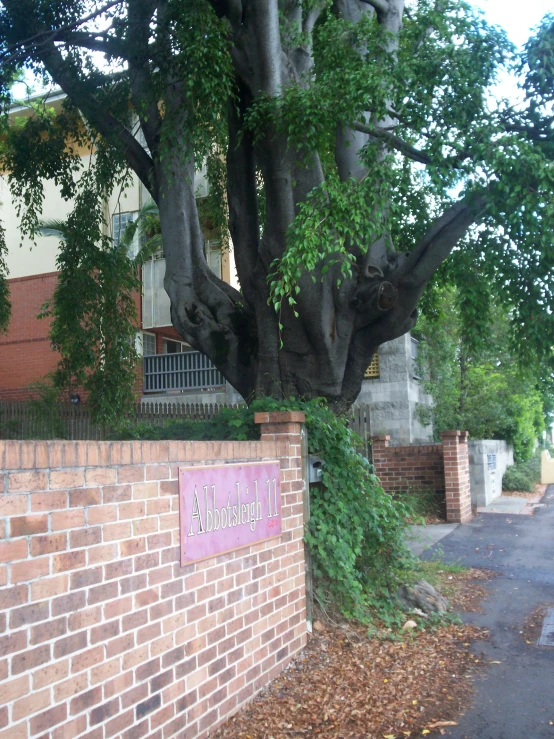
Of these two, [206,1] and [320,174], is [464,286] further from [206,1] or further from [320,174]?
[206,1]

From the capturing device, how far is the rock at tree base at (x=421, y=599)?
7.20 metres

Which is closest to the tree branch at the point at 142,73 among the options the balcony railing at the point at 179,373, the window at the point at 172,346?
the balcony railing at the point at 179,373

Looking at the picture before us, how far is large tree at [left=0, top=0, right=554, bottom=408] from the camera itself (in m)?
7.11

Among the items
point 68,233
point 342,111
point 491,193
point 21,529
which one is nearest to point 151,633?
point 21,529

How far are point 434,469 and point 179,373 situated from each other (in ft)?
28.5

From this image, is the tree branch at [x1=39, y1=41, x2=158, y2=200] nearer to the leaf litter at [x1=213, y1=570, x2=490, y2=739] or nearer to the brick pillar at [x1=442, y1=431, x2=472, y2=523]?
the leaf litter at [x1=213, y1=570, x2=490, y2=739]

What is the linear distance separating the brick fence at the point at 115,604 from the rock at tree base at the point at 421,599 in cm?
235

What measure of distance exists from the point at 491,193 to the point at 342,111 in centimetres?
173

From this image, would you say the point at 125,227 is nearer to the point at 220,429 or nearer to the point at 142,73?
the point at 142,73

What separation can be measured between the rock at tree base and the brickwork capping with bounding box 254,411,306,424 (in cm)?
226

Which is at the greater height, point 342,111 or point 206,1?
point 206,1

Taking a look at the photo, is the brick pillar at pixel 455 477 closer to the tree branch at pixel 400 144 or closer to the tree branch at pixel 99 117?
the tree branch at pixel 400 144

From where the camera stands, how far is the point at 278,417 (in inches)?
244

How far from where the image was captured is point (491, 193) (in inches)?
270
